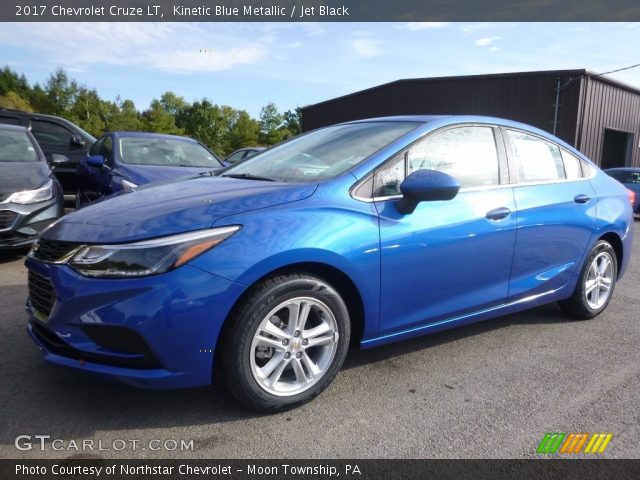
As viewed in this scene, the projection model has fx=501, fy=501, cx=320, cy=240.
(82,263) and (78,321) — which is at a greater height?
(82,263)

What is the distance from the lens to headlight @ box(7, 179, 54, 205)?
17.1ft

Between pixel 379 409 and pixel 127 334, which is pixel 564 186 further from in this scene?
pixel 127 334

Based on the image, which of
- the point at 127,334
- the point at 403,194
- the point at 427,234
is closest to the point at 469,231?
the point at 427,234

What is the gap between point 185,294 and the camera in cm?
217

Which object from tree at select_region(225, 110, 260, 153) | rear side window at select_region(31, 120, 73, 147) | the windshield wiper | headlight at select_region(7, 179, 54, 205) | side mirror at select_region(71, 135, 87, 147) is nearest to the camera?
the windshield wiper

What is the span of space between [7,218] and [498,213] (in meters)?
4.72

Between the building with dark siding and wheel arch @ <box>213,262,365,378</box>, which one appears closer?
wheel arch @ <box>213,262,365,378</box>

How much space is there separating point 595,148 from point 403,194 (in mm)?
21977

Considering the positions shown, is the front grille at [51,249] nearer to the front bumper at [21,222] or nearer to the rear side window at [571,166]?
the front bumper at [21,222]

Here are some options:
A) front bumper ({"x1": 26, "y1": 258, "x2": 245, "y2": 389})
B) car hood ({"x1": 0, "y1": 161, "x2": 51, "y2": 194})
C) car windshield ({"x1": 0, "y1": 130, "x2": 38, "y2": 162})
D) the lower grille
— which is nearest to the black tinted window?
front bumper ({"x1": 26, "y1": 258, "x2": 245, "y2": 389})

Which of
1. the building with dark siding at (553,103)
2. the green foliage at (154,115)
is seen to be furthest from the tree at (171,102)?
the building with dark siding at (553,103)

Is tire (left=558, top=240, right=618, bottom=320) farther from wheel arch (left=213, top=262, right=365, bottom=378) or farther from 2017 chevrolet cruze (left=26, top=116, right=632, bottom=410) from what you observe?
wheel arch (left=213, top=262, right=365, bottom=378)

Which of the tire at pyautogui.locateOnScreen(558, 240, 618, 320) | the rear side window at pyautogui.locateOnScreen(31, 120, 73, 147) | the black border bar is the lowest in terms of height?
the black border bar

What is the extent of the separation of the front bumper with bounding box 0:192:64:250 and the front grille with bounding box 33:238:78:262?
2888 mm
